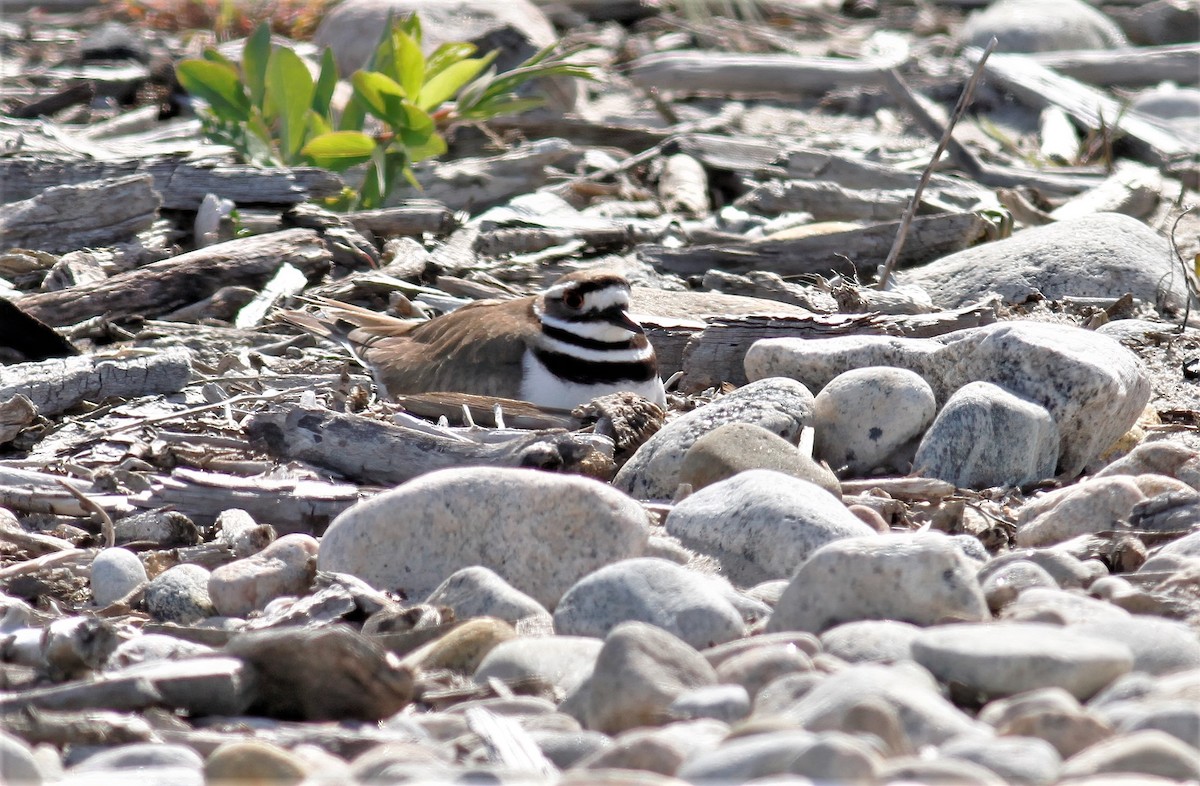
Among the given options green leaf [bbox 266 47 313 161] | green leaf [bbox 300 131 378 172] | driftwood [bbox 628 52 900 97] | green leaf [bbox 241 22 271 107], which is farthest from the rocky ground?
driftwood [bbox 628 52 900 97]

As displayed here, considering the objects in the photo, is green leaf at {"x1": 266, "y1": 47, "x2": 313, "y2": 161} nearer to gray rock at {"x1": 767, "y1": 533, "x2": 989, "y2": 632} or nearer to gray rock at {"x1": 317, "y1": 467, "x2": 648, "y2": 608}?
gray rock at {"x1": 317, "y1": 467, "x2": 648, "y2": 608}

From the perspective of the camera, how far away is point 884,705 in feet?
7.73

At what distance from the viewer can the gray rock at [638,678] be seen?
2662mm

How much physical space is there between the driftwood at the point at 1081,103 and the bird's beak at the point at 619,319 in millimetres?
5081

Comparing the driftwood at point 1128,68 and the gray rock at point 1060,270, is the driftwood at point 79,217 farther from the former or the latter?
the driftwood at point 1128,68

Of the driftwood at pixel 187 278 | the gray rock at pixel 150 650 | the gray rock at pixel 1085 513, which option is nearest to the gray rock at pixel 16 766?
the gray rock at pixel 150 650

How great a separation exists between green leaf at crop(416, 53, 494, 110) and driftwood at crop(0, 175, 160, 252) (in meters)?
1.54

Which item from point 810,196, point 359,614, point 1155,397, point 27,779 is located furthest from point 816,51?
point 27,779

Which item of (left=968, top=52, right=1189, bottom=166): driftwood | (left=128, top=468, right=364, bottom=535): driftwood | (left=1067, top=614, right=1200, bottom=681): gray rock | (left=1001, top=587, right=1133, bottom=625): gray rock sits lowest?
(left=968, top=52, right=1189, bottom=166): driftwood

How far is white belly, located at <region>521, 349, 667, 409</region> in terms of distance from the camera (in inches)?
201

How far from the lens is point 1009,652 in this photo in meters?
2.61

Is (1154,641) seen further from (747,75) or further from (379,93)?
(747,75)

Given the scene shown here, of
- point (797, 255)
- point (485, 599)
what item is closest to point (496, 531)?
point (485, 599)

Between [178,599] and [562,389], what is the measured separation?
1908 millimetres
